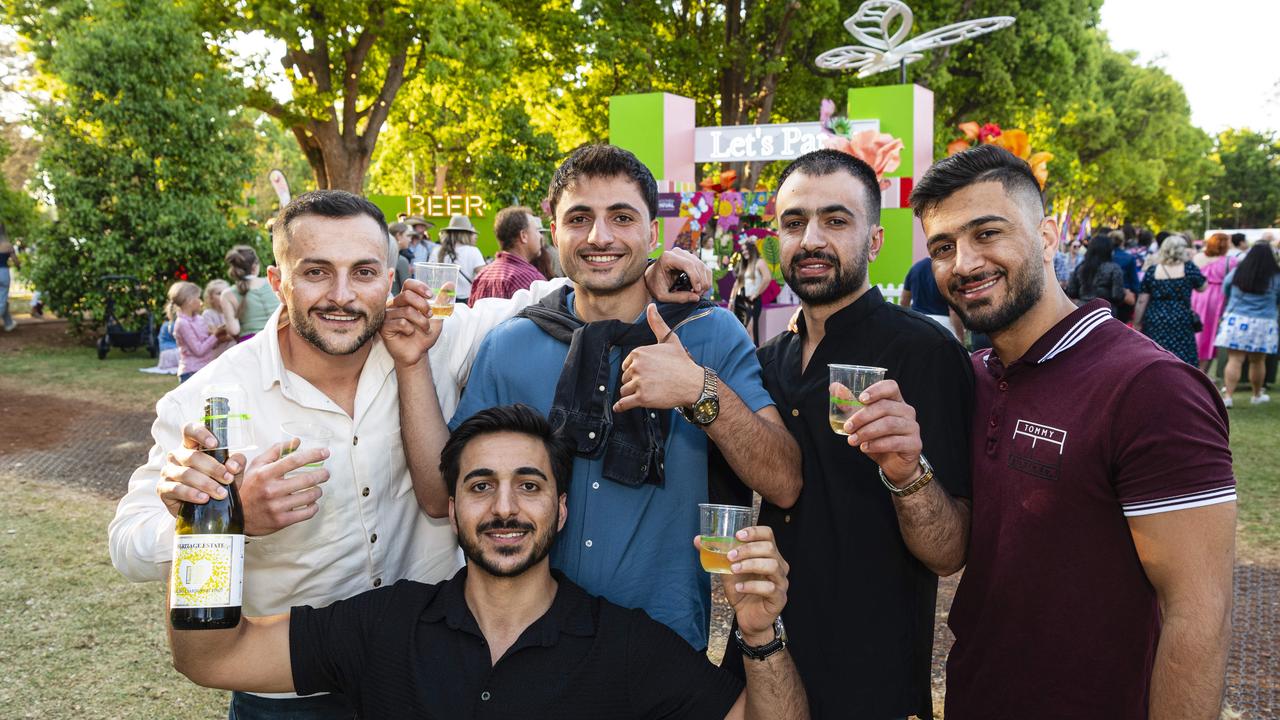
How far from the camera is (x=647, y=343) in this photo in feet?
9.32

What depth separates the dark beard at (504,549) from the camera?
2521 mm

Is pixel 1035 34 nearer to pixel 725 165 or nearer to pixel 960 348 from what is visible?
pixel 725 165

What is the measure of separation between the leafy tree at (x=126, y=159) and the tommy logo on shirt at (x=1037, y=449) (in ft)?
51.6

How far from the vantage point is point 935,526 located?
2391 mm

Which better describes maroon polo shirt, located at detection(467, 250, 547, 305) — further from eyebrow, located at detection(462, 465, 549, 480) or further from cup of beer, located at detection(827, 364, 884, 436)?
cup of beer, located at detection(827, 364, 884, 436)

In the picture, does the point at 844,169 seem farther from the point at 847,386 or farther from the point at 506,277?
the point at 506,277

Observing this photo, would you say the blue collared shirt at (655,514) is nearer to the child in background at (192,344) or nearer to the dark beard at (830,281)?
the dark beard at (830,281)

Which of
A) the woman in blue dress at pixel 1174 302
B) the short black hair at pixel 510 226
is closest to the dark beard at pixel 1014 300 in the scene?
the short black hair at pixel 510 226

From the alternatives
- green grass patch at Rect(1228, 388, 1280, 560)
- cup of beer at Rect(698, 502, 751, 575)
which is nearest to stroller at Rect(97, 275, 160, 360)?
cup of beer at Rect(698, 502, 751, 575)

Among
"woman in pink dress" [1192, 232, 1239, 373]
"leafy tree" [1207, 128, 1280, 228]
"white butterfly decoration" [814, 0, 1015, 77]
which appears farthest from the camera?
"leafy tree" [1207, 128, 1280, 228]

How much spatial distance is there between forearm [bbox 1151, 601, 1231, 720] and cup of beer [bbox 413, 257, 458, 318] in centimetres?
219

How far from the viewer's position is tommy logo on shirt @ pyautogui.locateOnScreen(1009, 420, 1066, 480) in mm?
2182

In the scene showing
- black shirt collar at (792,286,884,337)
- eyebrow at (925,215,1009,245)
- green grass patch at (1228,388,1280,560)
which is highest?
eyebrow at (925,215,1009,245)

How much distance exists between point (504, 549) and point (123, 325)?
50.7 feet
